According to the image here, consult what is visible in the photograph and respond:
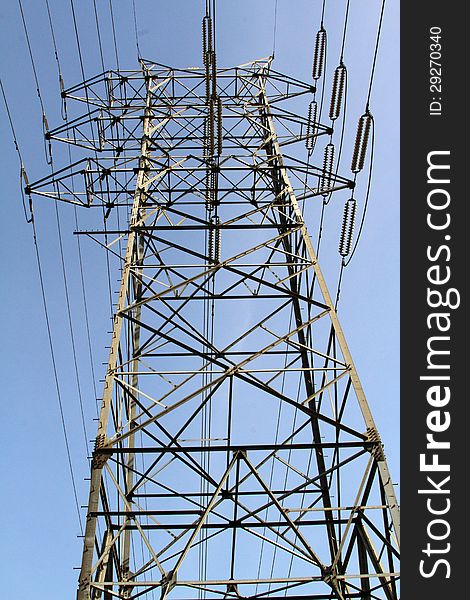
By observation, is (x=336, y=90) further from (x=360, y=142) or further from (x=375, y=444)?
(x=375, y=444)

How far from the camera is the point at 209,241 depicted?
49.1 ft

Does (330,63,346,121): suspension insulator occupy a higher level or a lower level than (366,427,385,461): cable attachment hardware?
higher

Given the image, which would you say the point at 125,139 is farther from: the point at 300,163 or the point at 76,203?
the point at 300,163

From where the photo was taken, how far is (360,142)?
12.7 meters

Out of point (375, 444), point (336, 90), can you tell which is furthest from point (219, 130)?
point (375, 444)

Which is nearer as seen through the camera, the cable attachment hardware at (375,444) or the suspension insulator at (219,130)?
the cable attachment hardware at (375,444)

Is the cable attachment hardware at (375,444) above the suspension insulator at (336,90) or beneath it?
beneath

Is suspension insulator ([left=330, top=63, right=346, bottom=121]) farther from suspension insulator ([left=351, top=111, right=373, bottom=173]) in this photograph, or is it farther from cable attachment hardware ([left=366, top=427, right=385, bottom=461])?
cable attachment hardware ([left=366, top=427, right=385, bottom=461])

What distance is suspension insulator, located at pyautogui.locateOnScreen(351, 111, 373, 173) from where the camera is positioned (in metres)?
12.1

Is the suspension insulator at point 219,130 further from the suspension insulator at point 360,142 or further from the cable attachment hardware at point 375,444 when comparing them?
the cable attachment hardware at point 375,444

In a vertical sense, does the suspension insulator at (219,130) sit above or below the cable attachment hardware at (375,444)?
above

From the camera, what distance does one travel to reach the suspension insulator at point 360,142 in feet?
39.8

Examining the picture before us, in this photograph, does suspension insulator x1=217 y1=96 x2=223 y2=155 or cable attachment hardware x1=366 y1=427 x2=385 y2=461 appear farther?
suspension insulator x1=217 y1=96 x2=223 y2=155

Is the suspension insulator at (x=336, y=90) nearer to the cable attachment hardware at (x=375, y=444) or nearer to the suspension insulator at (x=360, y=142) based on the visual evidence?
the suspension insulator at (x=360, y=142)
